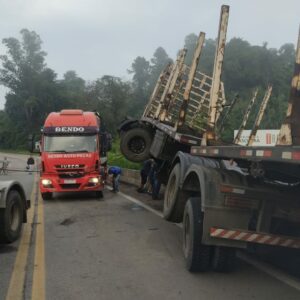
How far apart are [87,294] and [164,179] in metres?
7.34

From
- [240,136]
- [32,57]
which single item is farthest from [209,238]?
[32,57]

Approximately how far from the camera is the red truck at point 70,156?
14.4m

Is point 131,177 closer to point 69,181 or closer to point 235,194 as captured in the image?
point 69,181

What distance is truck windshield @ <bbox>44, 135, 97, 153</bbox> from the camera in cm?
1468

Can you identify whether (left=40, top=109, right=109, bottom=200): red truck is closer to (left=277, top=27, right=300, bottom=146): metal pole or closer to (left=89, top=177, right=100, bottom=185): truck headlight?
(left=89, top=177, right=100, bottom=185): truck headlight

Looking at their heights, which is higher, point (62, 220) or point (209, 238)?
point (209, 238)

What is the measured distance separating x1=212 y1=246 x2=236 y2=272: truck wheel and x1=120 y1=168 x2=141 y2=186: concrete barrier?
12.4 meters

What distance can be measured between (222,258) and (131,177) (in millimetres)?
14063

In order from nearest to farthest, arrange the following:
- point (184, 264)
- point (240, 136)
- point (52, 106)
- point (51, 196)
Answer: point (184, 264), point (240, 136), point (51, 196), point (52, 106)

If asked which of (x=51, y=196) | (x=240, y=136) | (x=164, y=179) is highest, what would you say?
(x=240, y=136)

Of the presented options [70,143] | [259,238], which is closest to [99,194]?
[70,143]

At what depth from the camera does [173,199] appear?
7.70 metres

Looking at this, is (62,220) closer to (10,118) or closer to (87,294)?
(87,294)

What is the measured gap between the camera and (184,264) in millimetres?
6719
